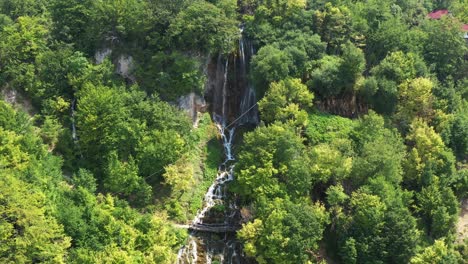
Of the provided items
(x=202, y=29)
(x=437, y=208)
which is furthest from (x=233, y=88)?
(x=437, y=208)

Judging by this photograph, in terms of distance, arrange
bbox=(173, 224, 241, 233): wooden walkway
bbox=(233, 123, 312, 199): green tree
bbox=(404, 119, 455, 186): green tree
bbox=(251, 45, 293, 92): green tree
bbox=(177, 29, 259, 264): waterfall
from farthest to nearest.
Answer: bbox=(251, 45, 293, 92): green tree
bbox=(404, 119, 455, 186): green tree
bbox=(173, 224, 241, 233): wooden walkway
bbox=(177, 29, 259, 264): waterfall
bbox=(233, 123, 312, 199): green tree

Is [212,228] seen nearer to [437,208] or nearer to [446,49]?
[437,208]

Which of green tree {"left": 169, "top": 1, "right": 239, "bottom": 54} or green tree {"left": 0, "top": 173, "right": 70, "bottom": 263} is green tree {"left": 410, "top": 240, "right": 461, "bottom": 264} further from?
green tree {"left": 0, "top": 173, "right": 70, "bottom": 263}

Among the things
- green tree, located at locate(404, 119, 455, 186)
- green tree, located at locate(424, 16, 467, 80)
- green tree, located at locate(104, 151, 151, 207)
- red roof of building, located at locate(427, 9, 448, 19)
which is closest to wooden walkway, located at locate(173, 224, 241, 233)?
green tree, located at locate(104, 151, 151, 207)

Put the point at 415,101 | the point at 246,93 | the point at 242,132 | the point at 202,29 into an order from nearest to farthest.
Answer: the point at 202,29 → the point at 415,101 → the point at 242,132 → the point at 246,93

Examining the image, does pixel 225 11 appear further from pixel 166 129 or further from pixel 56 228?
pixel 56 228
